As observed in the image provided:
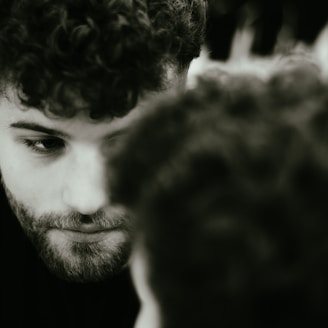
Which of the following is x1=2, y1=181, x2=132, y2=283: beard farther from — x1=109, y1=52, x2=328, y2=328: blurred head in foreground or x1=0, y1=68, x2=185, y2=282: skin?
x1=109, y1=52, x2=328, y2=328: blurred head in foreground

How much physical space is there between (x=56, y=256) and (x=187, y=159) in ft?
3.27

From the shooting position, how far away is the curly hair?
53.5 inches

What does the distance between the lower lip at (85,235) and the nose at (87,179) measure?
13 cm

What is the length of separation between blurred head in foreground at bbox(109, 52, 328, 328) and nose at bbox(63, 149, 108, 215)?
0.59 metres

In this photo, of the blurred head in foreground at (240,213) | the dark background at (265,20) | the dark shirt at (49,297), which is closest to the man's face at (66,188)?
the dark shirt at (49,297)

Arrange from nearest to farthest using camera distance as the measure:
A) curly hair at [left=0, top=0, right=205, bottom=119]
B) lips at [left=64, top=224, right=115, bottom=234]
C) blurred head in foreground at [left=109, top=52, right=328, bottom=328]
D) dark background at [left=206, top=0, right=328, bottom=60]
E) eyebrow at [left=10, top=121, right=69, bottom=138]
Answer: blurred head in foreground at [left=109, top=52, right=328, bottom=328] < curly hair at [left=0, top=0, right=205, bottom=119] < eyebrow at [left=10, top=121, right=69, bottom=138] < lips at [left=64, top=224, right=115, bottom=234] < dark background at [left=206, top=0, right=328, bottom=60]

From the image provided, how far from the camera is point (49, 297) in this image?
6.29 ft

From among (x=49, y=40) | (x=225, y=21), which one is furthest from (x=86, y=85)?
(x=225, y=21)

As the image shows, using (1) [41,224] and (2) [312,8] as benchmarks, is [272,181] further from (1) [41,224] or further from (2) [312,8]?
(2) [312,8]

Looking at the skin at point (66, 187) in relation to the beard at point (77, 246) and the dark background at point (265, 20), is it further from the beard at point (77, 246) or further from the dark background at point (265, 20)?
the dark background at point (265, 20)

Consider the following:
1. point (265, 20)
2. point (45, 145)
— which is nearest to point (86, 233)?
point (45, 145)

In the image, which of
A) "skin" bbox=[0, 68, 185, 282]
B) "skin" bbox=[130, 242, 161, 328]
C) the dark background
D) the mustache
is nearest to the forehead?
"skin" bbox=[0, 68, 185, 282]

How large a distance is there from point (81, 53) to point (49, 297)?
1004 mm

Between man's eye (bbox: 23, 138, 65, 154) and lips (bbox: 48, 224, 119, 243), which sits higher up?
man's eye (bbox: 23, 138, 65, 154)
